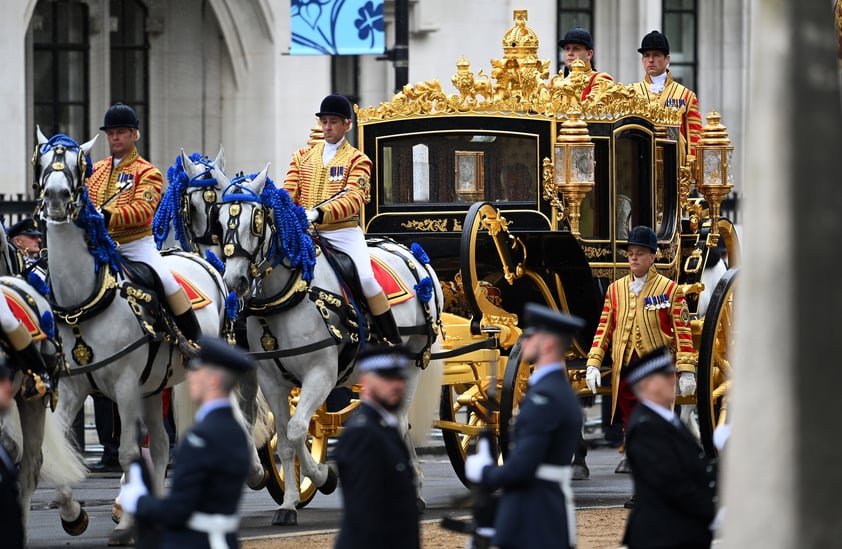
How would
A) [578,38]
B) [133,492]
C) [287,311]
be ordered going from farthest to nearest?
[578,38]
[287,311]
[133,492]

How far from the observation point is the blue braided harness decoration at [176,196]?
11695mm

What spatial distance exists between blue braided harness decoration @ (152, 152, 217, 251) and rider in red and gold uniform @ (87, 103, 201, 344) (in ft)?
0.33

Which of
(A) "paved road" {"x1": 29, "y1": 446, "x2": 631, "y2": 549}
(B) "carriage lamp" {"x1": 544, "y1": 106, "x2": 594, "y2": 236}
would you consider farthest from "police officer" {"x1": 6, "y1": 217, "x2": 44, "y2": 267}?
(B) "carriage lamp" {"x1": 544, "y1": 106, "x2": 594, "y2": 236}

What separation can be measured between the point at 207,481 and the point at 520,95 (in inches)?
287

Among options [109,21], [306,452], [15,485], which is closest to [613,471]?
[306,452]

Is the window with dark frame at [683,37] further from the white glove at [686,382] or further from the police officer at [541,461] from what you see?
the police officer at [541,461]

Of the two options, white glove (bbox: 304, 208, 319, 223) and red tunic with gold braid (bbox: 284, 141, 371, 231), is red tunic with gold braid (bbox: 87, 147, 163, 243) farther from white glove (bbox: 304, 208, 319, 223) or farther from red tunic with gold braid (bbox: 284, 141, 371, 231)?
red tunic with gold braid (bbox: 284, 141, 371, 231)

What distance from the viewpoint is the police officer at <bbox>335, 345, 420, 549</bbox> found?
7078mm

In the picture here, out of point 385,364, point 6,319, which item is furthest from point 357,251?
point 385,364

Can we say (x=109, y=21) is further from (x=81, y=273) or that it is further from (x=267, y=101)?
(x=81, y=273)

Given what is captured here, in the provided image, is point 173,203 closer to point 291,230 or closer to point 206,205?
point 206,205

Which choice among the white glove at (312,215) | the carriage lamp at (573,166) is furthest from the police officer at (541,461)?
the carriage lamp at (573,166)

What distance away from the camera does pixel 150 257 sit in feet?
38.0

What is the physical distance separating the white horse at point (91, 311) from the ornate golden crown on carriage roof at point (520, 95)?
10.3 feet
